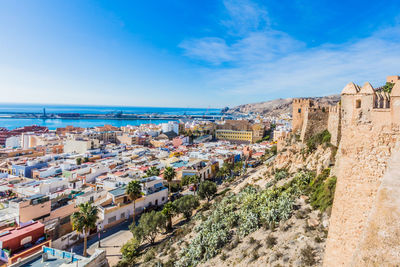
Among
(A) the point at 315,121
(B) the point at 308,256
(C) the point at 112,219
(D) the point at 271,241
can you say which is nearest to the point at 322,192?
(D) the point at 271,241

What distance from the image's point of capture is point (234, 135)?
80.1 metres

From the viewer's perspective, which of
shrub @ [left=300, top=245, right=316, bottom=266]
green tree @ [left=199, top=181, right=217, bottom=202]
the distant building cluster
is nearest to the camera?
shrub @ [left=300, top=245, right=316, bottom=266]

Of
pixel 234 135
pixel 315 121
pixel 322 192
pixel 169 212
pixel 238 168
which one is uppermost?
pixel 315 121

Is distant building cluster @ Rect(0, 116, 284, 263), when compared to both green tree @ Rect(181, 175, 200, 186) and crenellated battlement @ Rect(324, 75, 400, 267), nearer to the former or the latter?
green tree @ Rect(181, 175, 200, 186)

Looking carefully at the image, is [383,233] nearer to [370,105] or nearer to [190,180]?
[370,105]

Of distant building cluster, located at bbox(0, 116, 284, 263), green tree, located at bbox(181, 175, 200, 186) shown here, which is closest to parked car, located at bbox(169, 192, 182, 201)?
distant building cluster, located at bbox(0, 116, 284, 263)

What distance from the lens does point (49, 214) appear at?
20422mm

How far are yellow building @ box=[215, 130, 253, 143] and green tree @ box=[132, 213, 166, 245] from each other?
58.8 m

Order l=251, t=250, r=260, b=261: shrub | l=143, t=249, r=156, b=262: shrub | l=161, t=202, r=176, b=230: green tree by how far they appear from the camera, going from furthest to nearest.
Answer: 1. l=161, t=202, r=176, b=230: green tree
2. l=143, t=249, r=156, b=262: shrub
3. l=251, t=250, r=260, b=261: shrub

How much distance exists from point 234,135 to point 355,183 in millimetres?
75715

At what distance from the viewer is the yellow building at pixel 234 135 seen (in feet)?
249

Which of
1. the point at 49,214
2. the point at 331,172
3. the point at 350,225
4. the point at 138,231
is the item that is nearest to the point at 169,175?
the point at 138,231

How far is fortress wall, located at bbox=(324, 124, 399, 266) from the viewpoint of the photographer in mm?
4512

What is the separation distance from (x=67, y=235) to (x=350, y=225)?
2056cm
